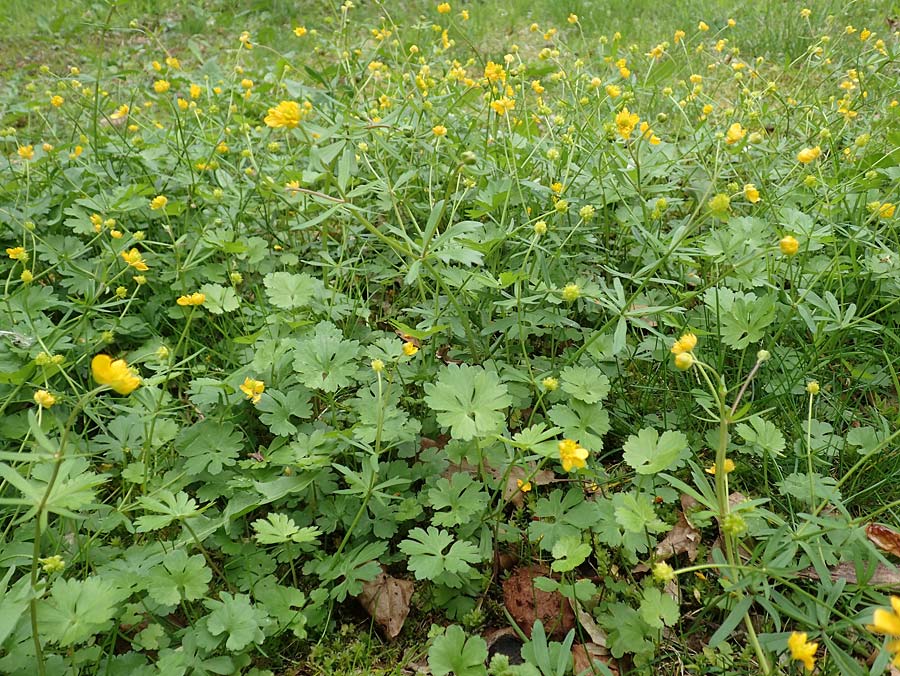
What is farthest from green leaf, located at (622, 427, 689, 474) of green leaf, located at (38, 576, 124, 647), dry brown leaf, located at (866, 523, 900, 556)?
green leaf, located at (38, 576, 124, 647)

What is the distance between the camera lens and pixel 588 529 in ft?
4.95

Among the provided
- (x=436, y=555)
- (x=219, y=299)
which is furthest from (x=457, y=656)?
(x=219, y=299)

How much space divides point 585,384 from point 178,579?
0.96 meters

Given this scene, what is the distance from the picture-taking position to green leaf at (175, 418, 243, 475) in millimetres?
1574

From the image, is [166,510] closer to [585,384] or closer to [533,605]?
[533,605]

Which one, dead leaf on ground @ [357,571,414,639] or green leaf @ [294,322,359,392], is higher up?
green leaf @ [294,322,359,392]

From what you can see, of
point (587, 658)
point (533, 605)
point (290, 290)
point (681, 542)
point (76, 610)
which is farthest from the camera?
point (290, 290)

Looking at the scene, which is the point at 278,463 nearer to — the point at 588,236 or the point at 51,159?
the point at 588,236

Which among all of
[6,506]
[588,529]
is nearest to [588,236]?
[588,529]

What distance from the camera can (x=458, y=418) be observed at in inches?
54.0

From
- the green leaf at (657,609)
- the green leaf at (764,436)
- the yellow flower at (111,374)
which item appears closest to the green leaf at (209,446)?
the yellow flower at (111,374)

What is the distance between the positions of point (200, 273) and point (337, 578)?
1203mm

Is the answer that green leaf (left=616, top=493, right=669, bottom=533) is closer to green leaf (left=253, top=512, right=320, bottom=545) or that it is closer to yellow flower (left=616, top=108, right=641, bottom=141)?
Result: green leaf (left=253, top=512, right=320, bottom=545)

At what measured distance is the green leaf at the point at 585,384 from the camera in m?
1.52
